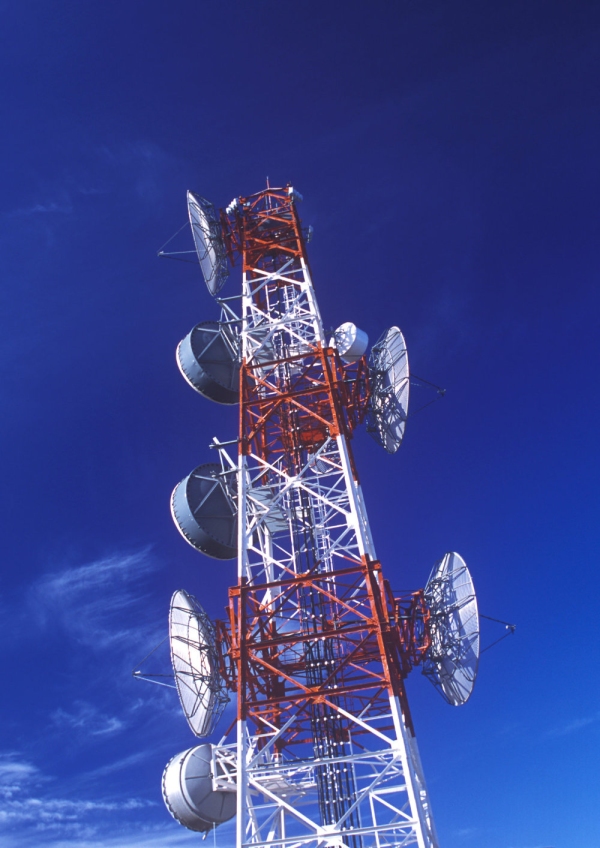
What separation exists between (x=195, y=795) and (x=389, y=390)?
2013 centimetres

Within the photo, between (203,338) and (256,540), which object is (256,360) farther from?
(256,540)

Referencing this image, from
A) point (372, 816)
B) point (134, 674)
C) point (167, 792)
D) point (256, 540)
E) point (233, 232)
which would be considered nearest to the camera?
point (372, 816)

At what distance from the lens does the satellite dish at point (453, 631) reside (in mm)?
27484

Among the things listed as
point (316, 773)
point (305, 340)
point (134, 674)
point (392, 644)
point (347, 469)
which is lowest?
point (316, 773)

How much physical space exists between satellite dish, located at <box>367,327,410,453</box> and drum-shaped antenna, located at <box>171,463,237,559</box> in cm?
824

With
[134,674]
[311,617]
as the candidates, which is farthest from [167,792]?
[311,617]

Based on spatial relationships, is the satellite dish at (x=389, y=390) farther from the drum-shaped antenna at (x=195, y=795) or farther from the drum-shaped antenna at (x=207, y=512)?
the drum-shaped antenna at (x=195, y=795)

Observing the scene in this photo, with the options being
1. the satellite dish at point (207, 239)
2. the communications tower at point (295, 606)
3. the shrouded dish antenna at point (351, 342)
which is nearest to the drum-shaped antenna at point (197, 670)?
the communications tower at point (295, 606)

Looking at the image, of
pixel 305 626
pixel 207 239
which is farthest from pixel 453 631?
pixel 207 239

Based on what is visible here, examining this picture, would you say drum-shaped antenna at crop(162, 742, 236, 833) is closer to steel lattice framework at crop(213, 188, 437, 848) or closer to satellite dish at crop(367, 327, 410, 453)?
steel lattice framework at crop(213, 188, 437, 848)

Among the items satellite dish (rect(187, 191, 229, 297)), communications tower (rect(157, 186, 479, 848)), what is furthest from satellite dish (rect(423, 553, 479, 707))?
satellite dish (rect(187, 191, 229, 297))

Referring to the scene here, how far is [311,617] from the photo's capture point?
28.5m

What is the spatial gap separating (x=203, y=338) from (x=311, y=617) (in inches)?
657

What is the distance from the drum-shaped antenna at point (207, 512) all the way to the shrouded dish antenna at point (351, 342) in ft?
29.9
